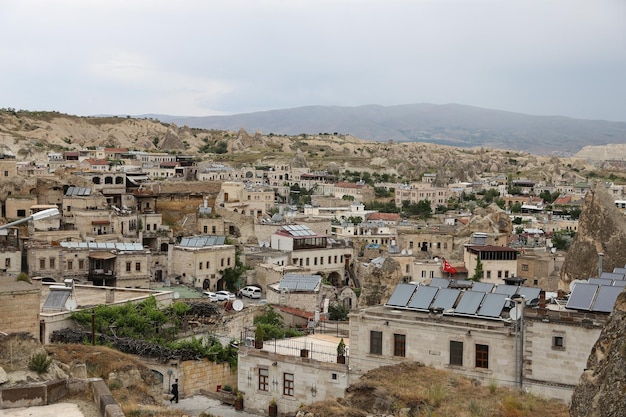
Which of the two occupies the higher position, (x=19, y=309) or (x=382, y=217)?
(x=19, y=309)

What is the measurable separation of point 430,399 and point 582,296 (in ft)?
18.8

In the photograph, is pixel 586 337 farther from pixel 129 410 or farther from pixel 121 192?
pixel 121 192

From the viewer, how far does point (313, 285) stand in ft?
140

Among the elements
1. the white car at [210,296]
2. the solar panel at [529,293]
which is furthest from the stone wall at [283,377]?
the white car at [210,296]

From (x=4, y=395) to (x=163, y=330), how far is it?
1741 centimetres

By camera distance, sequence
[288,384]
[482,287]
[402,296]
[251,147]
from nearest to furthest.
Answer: [402,296], [288,384], [482,287], [251,147]

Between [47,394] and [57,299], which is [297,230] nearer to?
[57,299]

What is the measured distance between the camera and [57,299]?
1305 inches

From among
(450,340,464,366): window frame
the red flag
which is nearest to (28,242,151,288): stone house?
the red flag

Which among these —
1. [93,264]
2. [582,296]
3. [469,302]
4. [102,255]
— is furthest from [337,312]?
[582,296]

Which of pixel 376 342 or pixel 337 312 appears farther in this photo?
pixel 337 312

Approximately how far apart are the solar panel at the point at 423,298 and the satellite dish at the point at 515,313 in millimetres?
2392

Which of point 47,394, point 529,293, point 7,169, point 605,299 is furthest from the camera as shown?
point 7,169

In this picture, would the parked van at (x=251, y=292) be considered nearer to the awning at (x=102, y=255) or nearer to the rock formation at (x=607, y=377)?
the awning at (x=102, y=255)
